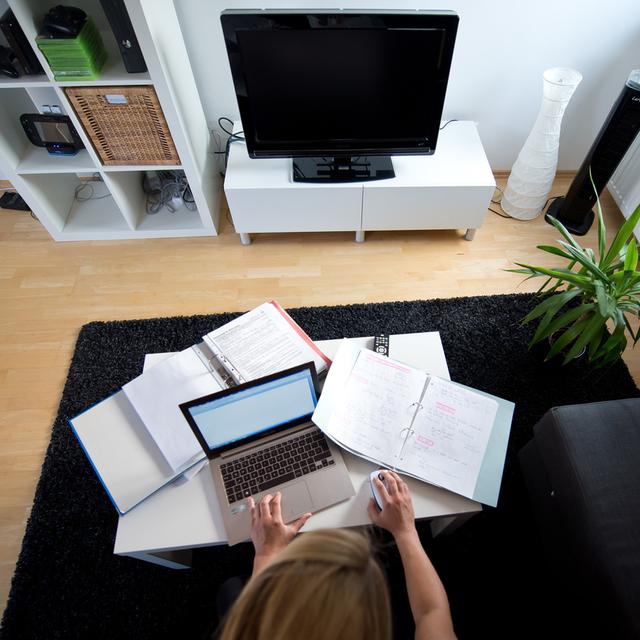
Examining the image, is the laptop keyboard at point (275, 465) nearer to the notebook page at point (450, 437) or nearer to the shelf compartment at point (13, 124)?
the notebook page at point (450, 437)

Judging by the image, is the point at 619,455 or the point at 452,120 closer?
the point at 619,455

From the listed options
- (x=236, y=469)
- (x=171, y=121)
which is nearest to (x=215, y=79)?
(x=171, y=121)

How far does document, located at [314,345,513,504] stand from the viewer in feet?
3.65

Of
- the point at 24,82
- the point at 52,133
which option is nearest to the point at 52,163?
the point at 52,133

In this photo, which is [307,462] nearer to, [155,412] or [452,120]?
[155,412]

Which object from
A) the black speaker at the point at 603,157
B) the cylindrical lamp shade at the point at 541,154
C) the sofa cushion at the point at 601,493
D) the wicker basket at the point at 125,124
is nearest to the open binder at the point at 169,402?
the sofa cushion at the point at 601,493

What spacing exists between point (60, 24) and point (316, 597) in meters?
1.98

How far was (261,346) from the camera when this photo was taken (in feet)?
4.12

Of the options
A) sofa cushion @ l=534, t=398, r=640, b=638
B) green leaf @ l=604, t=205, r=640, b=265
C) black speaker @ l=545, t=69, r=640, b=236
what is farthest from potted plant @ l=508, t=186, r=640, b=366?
black speaker @ l=545, t=69, r=640, b=236

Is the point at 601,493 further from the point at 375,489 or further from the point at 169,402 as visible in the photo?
the point at 169,402

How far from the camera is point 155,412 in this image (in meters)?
1.16

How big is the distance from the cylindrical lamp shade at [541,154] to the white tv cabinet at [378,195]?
0.26 metres

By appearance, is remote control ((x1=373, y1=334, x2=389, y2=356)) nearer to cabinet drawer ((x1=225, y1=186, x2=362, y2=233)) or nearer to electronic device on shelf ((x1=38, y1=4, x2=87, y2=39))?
cabinet drawer ((x1=225, y1=186, x2=362, y2=233))

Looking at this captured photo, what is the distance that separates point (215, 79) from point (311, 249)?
95 cm
